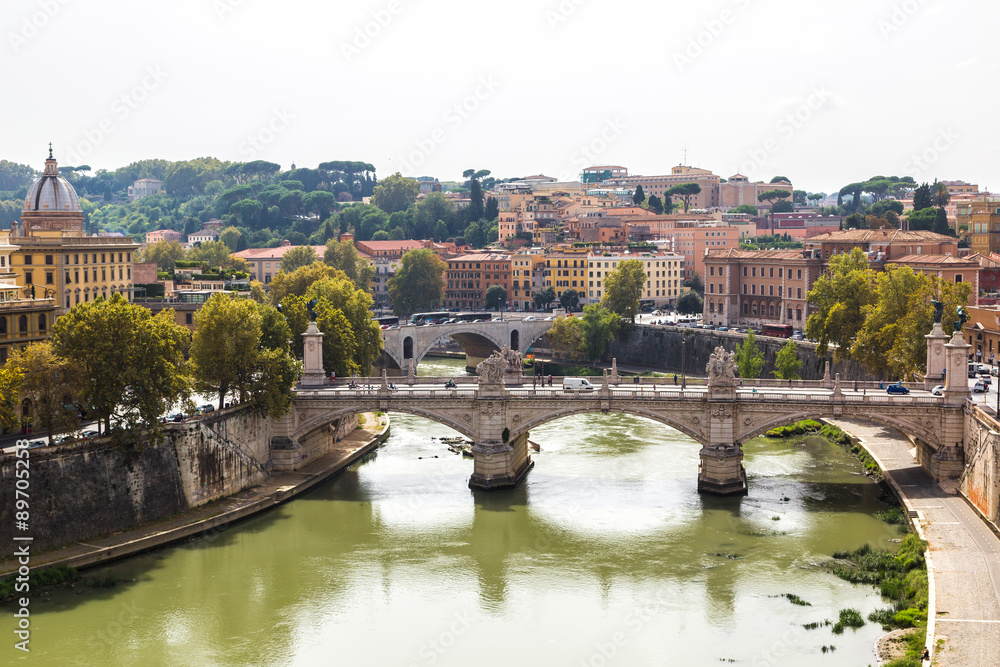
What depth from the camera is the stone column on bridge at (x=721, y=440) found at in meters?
38.2

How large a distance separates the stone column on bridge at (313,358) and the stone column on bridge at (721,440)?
13127 millimetres

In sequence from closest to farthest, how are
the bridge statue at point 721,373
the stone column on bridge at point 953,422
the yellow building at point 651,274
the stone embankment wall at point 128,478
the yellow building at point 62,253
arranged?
the stone embankment wall at point 128,478
the stone column on bridge at point 953,422
the bridge statue at point 721,373
the yellow building at point 62,253
the yellow building at point 651,274

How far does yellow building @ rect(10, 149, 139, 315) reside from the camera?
4684cm

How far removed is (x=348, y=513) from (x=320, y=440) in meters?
6.72

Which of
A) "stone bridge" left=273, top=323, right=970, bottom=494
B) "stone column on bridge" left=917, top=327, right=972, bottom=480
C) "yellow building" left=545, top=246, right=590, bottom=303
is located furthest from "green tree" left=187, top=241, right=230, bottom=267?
"stone column on bridge" left=917, top=327, right=972, bottom=480

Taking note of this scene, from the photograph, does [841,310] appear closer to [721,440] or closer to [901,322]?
[901,322]

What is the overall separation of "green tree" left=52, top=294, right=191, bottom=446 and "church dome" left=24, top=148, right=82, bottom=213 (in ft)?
59.1

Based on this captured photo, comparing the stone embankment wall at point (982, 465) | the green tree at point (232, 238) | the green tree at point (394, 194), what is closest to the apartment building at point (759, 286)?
the stone embankment wall at point (982, 465)

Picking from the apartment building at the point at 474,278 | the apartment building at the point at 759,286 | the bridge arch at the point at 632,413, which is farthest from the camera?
the apartment building at the point at 474,278

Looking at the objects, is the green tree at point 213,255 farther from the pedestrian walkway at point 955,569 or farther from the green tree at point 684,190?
the pedestrian walkway at point 955,569

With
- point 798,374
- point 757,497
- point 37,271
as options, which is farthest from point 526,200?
point 757,497

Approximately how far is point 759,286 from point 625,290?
317 inches

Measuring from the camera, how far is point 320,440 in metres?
43.8

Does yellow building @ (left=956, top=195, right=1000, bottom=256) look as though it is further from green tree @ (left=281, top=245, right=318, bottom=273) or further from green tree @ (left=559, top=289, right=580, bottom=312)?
green tree @ (left=281, top=245, right=318, bottom=273)
